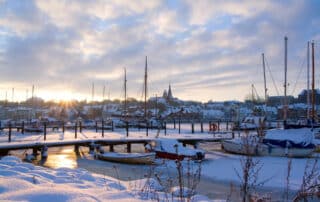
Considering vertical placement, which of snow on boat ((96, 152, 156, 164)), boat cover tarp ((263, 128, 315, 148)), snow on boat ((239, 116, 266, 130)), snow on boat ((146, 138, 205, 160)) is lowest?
snow on boat ((96, 152, 156, 164))

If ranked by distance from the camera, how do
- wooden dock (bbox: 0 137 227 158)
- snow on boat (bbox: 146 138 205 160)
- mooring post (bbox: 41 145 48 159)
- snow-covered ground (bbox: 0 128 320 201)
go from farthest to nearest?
mooring post (bbox: 41 145 48 159) < wooden dock (bbox: 0 137 227 158) < snow on boat (bbox: 146 138 205 160) < snow-covered ground (bbox: 0 128 320 201)

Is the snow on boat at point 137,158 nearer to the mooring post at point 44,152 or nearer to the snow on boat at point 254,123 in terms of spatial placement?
the mooring post at point 44,152

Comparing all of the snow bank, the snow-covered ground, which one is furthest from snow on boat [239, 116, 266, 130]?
the snow bank

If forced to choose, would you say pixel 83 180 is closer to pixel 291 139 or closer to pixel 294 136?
pixel 291 139

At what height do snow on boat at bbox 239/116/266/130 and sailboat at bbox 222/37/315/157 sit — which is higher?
Answer: snow on boat at bbox 239/116/266/130

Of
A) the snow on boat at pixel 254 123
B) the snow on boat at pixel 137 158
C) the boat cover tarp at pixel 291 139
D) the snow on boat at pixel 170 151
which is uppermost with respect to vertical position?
the snow on boat at pixel 254 123

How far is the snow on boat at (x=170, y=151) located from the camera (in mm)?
18828

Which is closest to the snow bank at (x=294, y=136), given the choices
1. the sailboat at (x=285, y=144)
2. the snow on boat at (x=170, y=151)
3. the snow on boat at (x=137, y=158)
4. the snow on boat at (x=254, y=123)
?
the sailboat at (x=285, y=144)

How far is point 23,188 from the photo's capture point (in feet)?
22.0

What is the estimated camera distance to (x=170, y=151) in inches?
780

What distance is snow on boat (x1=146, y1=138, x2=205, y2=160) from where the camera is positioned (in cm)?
1883

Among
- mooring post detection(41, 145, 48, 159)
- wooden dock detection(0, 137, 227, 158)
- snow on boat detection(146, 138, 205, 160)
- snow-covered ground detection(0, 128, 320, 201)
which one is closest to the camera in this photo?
snow-covered ground detection(0, 128, 320, 201)

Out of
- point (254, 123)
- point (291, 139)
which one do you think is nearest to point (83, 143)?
point (291, 139)

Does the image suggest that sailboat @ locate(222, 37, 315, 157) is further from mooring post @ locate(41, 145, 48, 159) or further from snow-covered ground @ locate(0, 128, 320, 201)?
mooring post @ locate(41, 145, 48, 159)
